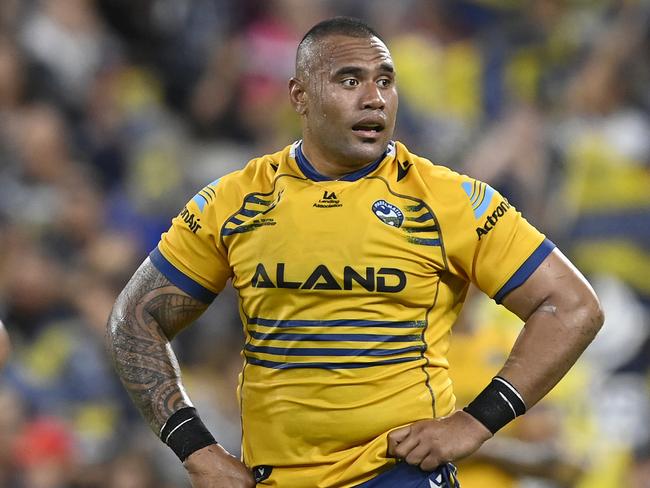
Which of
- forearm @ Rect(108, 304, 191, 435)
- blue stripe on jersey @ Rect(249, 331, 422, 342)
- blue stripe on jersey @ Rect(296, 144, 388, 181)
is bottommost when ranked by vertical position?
forearm @ Rect(108, 304, 191, 435)

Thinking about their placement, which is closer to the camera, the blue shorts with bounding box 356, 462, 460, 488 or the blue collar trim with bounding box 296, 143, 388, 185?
the blue shorts with bounding box 356, 462, 460, 488

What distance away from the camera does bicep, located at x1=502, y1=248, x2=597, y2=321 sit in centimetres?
432

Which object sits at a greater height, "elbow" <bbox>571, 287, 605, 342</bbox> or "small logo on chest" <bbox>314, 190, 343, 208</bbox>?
"small logo on chest" <bbox>314, 190, 343, 208</bbox>

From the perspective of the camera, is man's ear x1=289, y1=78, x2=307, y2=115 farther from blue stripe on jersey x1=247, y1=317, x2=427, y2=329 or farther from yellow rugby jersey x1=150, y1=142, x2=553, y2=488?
blue stripe on jersey x1=247, y1=317, x2=427, y2=329

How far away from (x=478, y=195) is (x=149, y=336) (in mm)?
1253

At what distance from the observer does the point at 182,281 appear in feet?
15.4

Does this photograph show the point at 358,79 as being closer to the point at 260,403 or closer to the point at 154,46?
the point at 260,403

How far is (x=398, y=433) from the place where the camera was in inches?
169

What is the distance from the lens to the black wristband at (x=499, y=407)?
170 inches

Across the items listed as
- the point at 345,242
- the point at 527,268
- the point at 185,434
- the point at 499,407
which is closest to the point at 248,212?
the point at 345,242

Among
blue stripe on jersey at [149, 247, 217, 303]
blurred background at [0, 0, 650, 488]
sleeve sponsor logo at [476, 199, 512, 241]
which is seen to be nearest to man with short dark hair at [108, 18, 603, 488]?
sleeve sponsor logo at [476, 199, 512, 241]

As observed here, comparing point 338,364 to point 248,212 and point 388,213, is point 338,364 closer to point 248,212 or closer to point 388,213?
point 388,213

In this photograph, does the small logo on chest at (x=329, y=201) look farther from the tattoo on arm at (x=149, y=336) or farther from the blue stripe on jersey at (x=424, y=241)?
the tattoo on arm at (x=149, y=336)

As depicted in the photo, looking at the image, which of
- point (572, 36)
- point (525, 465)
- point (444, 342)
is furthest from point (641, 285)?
point (444, 342)
